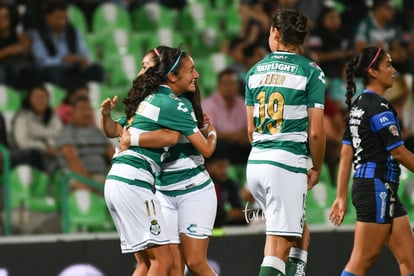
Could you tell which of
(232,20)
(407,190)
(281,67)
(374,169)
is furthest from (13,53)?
(374,169)

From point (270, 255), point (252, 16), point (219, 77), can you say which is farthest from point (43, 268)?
point (252, 16)

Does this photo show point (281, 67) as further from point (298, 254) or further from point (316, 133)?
point (298, 254)

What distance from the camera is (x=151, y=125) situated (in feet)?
21.8

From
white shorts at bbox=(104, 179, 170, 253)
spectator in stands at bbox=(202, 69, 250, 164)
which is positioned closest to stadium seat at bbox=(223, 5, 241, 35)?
spectator in stands at bbox=(202, 69, 250, 164)

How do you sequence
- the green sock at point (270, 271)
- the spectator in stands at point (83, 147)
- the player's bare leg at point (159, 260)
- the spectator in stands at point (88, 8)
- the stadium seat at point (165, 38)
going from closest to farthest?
the green sock at point (270, 271) < the player's bare leg at point (159, 260) < the spectator in stands at point (83, 147) < the stadium seat at point (165, 38) < the spectator in stands at point (88, 8)

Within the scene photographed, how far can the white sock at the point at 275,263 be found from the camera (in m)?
6.44

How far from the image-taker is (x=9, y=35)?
11836 mm

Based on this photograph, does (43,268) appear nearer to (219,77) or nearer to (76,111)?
(76,111)

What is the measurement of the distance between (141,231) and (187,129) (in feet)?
2.35

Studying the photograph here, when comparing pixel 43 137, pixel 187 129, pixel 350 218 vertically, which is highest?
pixel 187 129

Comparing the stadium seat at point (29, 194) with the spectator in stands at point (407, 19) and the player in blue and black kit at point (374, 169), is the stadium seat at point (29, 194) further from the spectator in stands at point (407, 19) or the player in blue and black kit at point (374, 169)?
the spectator in stands at point (407, 19)

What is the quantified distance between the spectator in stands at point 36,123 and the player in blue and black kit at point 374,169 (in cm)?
411

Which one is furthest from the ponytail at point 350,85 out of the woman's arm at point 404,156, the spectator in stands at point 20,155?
the spectator in stands at point 20,155

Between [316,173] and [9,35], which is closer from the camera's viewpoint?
[316,173]
